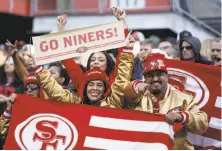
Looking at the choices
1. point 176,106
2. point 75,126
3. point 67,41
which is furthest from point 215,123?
point 67,41

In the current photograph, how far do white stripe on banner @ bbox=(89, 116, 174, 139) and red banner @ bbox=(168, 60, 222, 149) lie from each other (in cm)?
86

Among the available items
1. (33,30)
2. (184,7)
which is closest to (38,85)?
(184,7)

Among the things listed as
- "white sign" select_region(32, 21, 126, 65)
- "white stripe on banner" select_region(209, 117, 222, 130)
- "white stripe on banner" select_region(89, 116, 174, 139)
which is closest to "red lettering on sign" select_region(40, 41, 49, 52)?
"white sign" select_region(32, 21, 126, 65)

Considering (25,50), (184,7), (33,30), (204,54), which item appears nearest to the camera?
(204,54)

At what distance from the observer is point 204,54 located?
1102 cm

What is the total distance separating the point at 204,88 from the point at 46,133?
192 cm

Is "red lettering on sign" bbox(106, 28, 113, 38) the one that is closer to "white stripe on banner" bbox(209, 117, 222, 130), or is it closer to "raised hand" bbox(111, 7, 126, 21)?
"raised hand" bbox(111, 7, 126, 21)

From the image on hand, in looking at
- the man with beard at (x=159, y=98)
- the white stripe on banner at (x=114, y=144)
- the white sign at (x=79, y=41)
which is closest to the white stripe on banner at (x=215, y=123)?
the man with beard at (x=159, y=98)

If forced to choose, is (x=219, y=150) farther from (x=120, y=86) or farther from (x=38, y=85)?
(x=38, y=85)

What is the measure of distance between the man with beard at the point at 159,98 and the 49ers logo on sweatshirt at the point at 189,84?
81 centimetres

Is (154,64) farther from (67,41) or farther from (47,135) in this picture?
(47,135)

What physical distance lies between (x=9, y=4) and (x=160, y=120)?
1305 cm

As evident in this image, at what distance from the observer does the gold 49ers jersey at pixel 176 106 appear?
7.76 metres

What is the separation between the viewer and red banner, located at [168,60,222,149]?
8.62m
